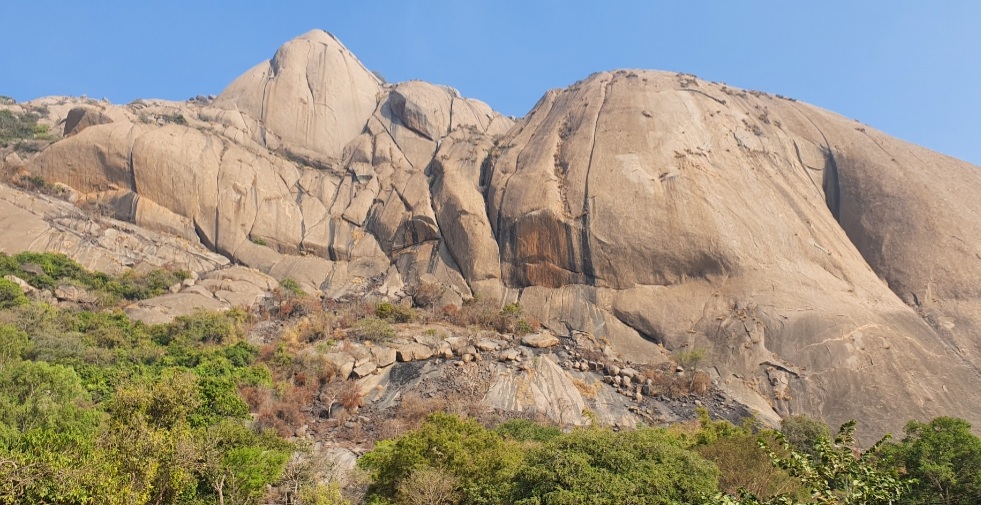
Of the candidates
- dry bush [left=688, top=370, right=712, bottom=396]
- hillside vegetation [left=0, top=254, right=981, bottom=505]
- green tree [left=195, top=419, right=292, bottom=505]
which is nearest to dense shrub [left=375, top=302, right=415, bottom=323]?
hillside vegetation [left=0, top=254, right=981, bottom=505]

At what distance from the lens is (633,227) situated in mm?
41281

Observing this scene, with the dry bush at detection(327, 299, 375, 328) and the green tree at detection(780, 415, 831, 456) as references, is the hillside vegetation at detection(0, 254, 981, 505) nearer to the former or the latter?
the green tree at detection(780, 415, 831, 456)

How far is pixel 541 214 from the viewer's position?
42938 mm

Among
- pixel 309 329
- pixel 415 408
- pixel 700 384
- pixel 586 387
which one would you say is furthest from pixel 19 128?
pixel 700 384

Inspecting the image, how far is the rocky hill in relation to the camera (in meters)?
34.8

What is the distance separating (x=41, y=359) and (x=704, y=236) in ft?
112

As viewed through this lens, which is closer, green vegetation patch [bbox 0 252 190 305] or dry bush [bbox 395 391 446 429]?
dry bush [bbox 395 391 446 429]

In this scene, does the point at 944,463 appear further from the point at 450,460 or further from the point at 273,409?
the point at 273,409

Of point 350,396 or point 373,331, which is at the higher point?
point 373,331

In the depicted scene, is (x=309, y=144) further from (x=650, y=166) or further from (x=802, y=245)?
(x=802, y=245)

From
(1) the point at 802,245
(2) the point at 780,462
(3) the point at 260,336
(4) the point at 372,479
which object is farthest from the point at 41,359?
(1) the point at 802,245

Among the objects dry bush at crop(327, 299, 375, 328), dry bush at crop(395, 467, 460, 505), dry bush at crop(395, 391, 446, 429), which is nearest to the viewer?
dry bush at crop(395, 467, 460, 505)

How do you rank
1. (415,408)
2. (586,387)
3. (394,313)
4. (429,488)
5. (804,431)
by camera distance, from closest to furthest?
(429,488) < (415,408) < (804,431) < (586,387) < (394,313)

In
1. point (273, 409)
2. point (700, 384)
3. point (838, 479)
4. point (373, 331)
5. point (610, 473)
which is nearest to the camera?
Result: point (838, 479)
